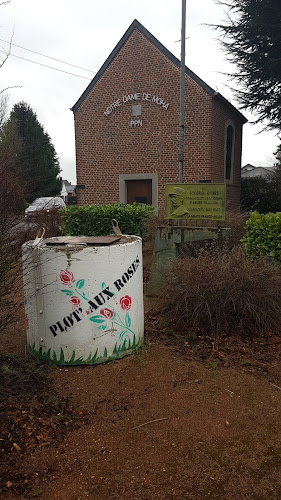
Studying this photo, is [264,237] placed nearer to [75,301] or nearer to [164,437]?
[75,301]

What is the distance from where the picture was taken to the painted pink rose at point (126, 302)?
388 centimetres

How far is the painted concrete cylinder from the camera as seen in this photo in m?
3.66

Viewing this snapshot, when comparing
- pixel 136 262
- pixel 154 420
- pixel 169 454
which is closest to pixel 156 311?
pixel 136 262

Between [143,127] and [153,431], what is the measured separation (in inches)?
515

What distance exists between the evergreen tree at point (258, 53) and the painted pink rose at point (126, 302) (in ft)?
40.7

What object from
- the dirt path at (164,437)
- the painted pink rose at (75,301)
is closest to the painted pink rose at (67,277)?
the painted pink rose at (75,301)

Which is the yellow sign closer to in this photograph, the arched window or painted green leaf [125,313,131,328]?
painted green leaf [125,313,131,328]

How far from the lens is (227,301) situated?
452cm

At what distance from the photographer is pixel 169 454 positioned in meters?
2.57

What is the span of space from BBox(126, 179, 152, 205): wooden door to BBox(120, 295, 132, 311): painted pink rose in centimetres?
1126

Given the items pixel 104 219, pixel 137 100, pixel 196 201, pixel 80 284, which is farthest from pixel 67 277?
pixel 137 100

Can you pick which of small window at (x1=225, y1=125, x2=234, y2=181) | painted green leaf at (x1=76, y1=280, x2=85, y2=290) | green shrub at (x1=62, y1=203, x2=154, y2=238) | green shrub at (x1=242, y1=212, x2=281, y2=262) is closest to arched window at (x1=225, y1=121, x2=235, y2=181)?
small window at (x1=225, y1=125, x2=234, y2=181)

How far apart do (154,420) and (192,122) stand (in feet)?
40.6

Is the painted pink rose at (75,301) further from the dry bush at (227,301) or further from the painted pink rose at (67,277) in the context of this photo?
the dry bush at (227,301)
